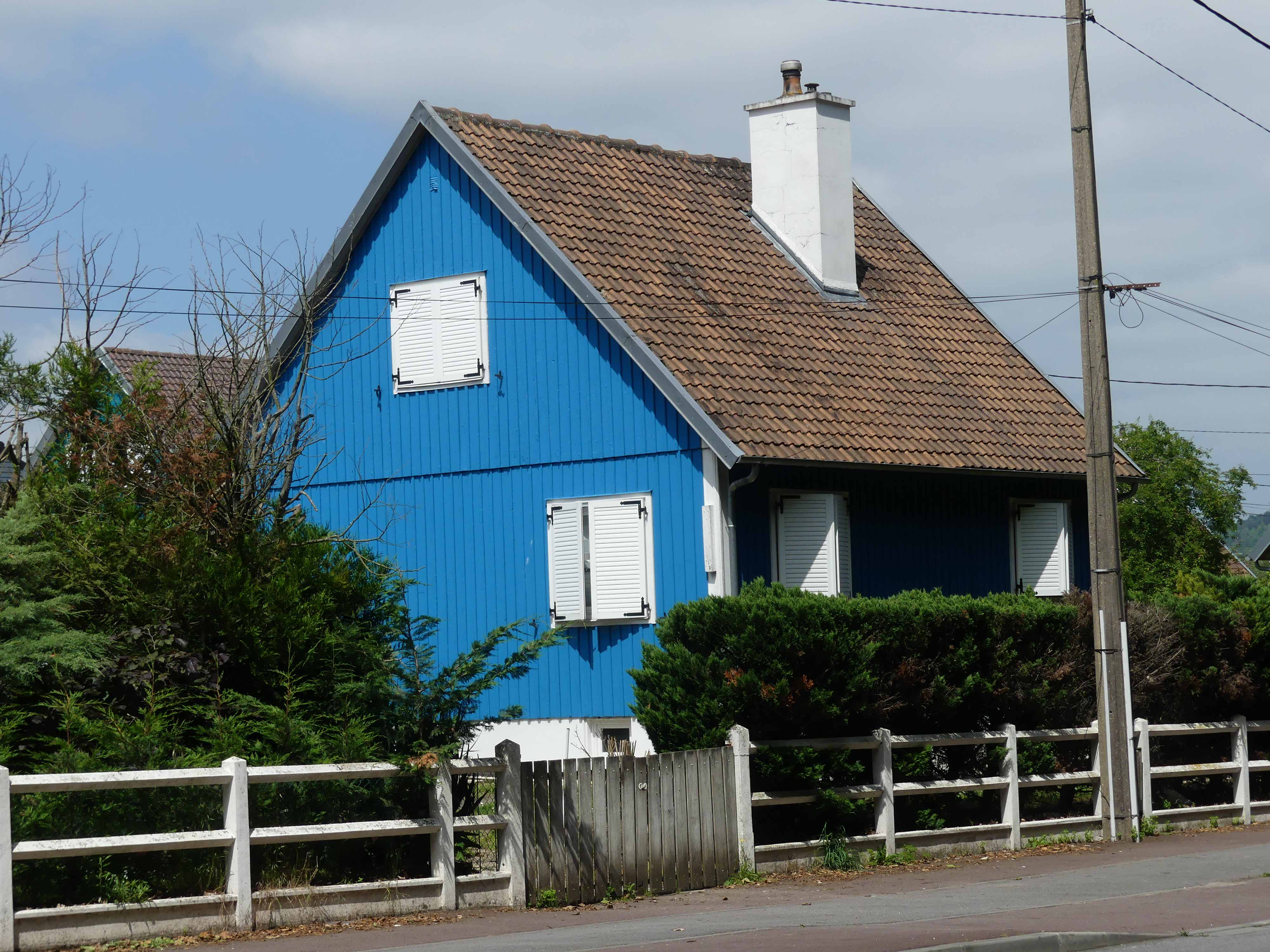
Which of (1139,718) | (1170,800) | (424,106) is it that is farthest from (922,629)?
(424,106)

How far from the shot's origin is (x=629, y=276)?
19.4m

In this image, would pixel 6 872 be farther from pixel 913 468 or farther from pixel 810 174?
pixel 810 174

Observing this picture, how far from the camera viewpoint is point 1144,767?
16.9m

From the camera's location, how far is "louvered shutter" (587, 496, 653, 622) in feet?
60.6

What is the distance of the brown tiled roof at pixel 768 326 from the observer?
733 inches

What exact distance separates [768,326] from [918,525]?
2943mm

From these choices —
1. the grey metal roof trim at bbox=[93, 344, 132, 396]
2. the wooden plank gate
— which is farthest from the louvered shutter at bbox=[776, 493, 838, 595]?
the grey metal roof trim at bbox=[93, 344, 132, 396]

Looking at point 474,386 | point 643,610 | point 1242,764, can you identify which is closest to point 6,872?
point 643,610

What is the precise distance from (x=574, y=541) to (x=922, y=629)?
5345 mm

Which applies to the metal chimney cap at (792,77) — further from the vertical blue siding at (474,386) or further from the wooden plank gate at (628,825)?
the wooden plank gate at (628,825)

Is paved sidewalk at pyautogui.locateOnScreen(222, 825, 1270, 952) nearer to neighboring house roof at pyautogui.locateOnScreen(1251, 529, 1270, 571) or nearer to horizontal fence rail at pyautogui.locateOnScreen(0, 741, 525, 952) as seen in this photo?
horizontal fence rail at pyautogui.locateOnScreen(0, 741, 525, 952)

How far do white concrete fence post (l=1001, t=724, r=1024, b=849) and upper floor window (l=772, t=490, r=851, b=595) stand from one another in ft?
11.3

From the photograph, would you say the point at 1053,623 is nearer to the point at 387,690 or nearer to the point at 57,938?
the point at 387,690

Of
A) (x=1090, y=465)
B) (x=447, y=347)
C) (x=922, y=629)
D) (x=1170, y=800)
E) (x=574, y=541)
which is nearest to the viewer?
(x=922, y=629)
